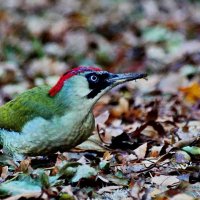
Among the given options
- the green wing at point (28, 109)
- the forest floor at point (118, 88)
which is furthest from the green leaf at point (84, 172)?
the green wing at point (28, 109)

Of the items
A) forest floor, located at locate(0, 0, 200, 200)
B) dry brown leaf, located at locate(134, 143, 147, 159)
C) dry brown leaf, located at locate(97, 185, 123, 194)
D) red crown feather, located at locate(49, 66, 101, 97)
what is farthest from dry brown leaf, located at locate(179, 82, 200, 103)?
dry brown leaf, located at locate(97, 185, 123, 194)

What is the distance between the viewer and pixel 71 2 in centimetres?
1391

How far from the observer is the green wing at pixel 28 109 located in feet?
16.0

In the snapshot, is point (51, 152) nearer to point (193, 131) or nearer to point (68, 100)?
point (68, 100)

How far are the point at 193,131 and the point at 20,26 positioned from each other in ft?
21.7

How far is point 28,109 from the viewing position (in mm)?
4977

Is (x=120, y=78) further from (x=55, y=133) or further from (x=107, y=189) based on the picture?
(x=107, y=189)

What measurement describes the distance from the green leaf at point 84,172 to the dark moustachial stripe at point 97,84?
0.74 meters

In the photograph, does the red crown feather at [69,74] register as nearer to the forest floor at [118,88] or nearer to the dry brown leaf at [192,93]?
the forest floor at [118,88]

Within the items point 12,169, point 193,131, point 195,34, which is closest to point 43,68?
point 195,34

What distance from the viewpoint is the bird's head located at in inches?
191

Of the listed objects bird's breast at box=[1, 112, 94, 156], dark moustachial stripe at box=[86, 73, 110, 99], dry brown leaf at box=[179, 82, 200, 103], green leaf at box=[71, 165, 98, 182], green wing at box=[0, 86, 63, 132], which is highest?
dark moustachial stripe at box=[86, 73, 110, 99]

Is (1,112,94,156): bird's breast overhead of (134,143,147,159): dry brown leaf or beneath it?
overhead

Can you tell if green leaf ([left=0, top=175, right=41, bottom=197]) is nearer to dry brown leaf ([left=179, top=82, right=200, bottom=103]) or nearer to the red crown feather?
the red crown feather
